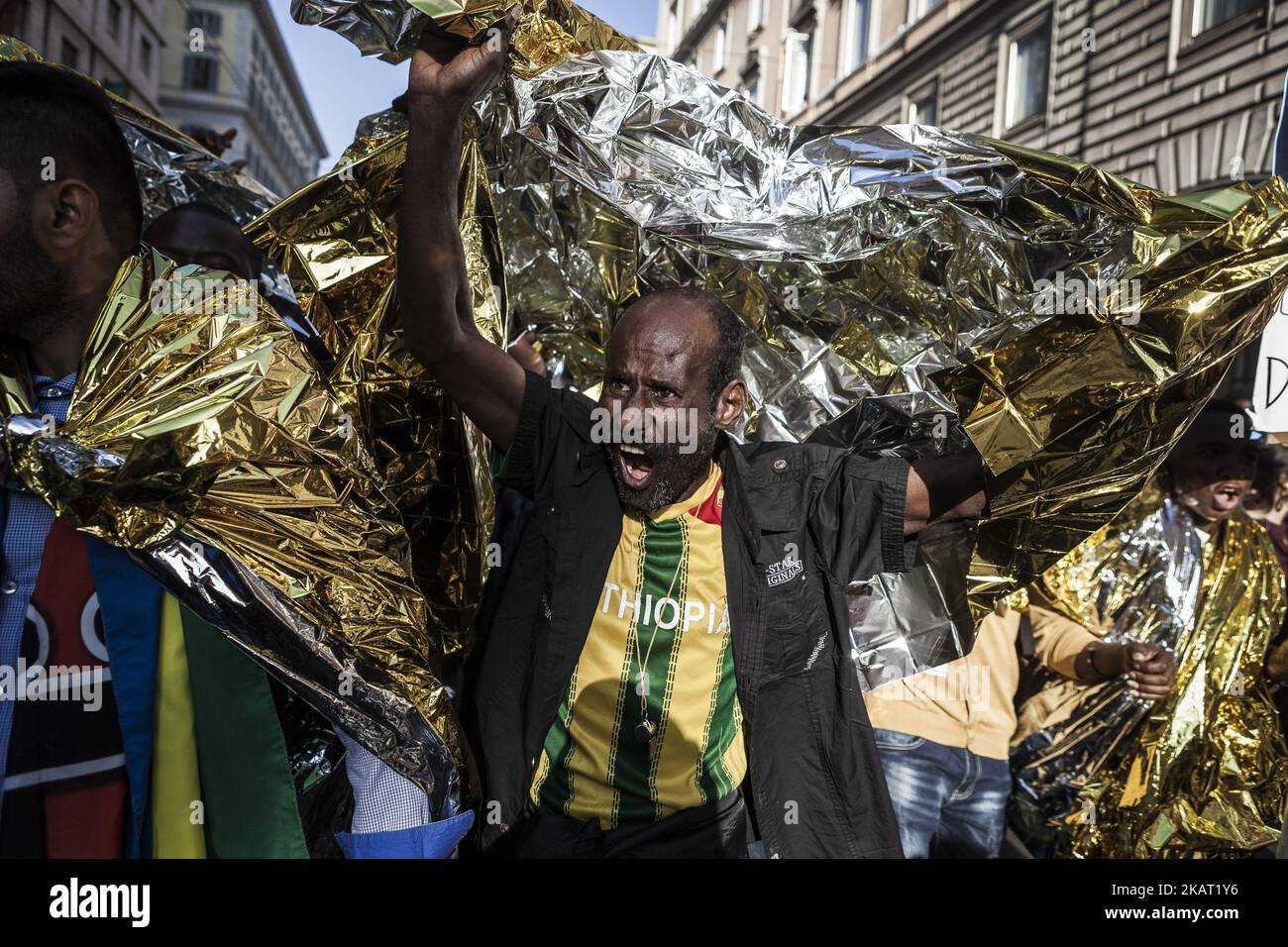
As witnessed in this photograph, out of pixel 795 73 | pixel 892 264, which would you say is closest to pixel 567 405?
pixel 892 264

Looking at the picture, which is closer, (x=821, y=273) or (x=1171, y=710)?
(x=821, y=273)

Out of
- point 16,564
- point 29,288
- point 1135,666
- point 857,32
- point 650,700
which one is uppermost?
point 857,32

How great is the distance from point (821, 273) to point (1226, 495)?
1.79 metres

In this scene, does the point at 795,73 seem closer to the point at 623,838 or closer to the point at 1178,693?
the point at 1178,693

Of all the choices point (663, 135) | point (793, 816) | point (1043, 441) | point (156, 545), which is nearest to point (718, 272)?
point (663, 135)

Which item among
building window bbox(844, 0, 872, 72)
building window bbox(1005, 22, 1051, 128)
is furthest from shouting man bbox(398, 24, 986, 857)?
building window bbox(1005, 22, 1051, 128)

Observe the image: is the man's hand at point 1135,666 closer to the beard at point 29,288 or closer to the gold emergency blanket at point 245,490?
the gold emergency blanket at point 245,490

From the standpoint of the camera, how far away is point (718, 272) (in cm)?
232

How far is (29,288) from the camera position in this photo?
4.55ft

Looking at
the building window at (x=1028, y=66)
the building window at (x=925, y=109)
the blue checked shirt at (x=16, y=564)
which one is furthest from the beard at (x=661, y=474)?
the building window at (x=1028, y=66)

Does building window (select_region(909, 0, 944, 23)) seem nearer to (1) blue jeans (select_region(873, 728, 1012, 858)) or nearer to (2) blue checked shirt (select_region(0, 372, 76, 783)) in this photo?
(1) blue jeans (select_region(873, 728, 1012, 858))

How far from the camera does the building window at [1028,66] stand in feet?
27.3
